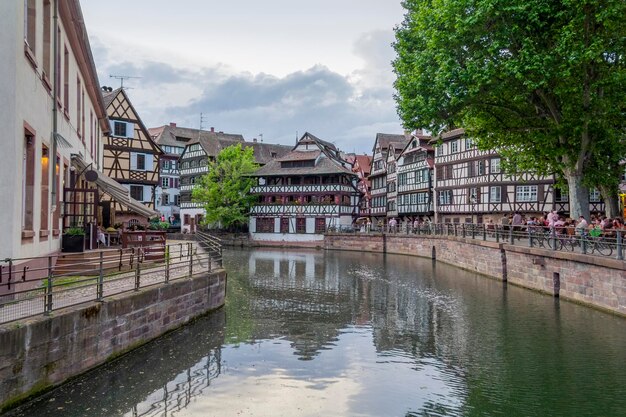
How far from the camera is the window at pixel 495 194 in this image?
48.0 m

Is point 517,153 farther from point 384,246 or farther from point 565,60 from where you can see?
point 384,246

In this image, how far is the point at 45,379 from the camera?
934cm

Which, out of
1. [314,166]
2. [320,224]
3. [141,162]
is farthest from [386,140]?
[141,162]

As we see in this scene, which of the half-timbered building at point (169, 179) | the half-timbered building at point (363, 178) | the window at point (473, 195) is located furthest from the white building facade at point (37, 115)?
the half-timbered building at point (169, 179)

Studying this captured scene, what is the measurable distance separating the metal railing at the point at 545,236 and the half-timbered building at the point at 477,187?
5639 mm

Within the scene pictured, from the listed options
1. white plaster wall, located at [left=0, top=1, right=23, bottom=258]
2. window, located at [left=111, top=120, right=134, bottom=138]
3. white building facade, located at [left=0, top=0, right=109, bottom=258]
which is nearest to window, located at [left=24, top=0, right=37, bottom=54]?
white building facade, located at [left=0, top=0, right=109, bottom=258]

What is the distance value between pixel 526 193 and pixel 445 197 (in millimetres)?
9838

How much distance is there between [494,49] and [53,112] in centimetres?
1721

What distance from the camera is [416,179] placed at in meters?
60.0

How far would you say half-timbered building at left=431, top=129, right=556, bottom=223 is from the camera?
4562 cm

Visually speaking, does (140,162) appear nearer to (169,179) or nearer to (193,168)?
(193,168)

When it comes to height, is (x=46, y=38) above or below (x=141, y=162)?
above

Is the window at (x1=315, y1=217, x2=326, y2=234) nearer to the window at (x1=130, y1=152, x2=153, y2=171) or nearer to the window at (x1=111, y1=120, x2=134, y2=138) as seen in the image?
the window at (x1=130, y1=152, x2=153, y2=171)

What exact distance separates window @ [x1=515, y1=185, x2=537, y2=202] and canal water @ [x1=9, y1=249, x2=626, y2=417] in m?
25.9
